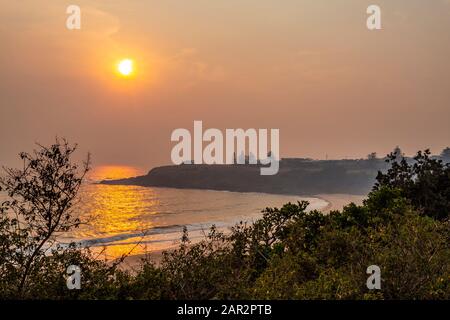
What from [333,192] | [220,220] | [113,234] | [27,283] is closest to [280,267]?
[27,283]

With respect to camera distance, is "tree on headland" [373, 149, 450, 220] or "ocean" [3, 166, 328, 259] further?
"ocean" [3, 166, 328, 259]

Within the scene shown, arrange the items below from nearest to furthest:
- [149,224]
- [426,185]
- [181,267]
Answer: [181,267], [426,185], [149,224]

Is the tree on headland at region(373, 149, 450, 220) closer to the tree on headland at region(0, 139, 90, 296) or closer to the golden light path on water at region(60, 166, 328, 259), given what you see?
the golden light path on water at region(60, 166, 328, 259)

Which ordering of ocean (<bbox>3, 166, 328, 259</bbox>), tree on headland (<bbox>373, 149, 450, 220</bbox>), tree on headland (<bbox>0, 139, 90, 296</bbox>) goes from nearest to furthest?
1. tree on headland (<bbox>0, 139, 90, 296</bbox>)
2. tree on headland (<bbox>373, 149, 450, 220</bbox>)
3. ocean (<bbox>3, 166, 328, 259</bbox>)

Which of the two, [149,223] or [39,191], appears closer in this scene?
[39,191]

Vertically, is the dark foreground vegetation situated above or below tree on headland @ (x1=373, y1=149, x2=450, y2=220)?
below

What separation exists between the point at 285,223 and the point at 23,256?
1441cm

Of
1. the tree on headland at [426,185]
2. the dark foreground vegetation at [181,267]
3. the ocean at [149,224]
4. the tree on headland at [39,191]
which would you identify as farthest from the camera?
the ocean at [149,224]

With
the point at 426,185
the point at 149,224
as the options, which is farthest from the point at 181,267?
the point at 149,224

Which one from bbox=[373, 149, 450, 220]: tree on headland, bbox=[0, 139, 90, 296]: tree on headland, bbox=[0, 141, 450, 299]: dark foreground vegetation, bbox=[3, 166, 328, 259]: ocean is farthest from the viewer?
bbox=[3, 166, 328, 259]: ocean

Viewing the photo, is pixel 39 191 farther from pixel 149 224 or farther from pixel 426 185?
pixel 149 224

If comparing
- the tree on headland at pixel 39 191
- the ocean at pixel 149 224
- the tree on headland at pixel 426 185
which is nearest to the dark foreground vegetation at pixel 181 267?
the tree on headland at pixel 39 191

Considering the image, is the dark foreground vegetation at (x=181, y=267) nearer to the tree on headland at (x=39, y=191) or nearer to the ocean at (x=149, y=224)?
the tree on headland at (x=39, y=191)

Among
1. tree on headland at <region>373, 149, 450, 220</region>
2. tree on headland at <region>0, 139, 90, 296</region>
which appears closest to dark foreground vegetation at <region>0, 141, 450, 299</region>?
tree on headland at <region>0, 139, 90, 296</region>
